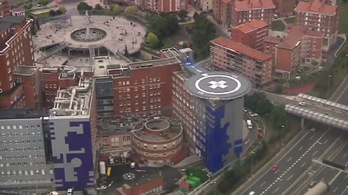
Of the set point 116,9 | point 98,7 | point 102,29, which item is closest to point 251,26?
point 102,29

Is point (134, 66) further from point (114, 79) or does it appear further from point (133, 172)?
point (133, 172)

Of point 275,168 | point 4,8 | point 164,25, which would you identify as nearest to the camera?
point 275,168

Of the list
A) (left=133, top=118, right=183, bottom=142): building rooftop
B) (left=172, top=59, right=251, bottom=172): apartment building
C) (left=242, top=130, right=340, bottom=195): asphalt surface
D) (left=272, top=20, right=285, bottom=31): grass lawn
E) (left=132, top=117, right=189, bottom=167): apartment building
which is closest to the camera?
(left=242, top=130, right=340, bottom=195): asphalt surface

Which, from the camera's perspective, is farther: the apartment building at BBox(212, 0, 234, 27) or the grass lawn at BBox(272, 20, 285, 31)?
the grass lawn at BBox(272, 20, 285, 31)

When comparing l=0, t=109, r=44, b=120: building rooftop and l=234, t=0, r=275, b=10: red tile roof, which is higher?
l=234, t=0, r=275, b=10: red tile roof

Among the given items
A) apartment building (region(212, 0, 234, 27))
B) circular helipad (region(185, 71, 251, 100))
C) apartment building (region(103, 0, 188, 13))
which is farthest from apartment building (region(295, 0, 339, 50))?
circular helipad (region(185, 71, 251, 100))

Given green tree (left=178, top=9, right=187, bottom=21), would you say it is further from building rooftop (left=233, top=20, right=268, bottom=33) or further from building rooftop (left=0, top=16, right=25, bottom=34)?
building rooftop (left=0, top=16, right=25, bottom=34)

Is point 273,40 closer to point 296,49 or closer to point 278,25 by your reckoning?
point 296,49
